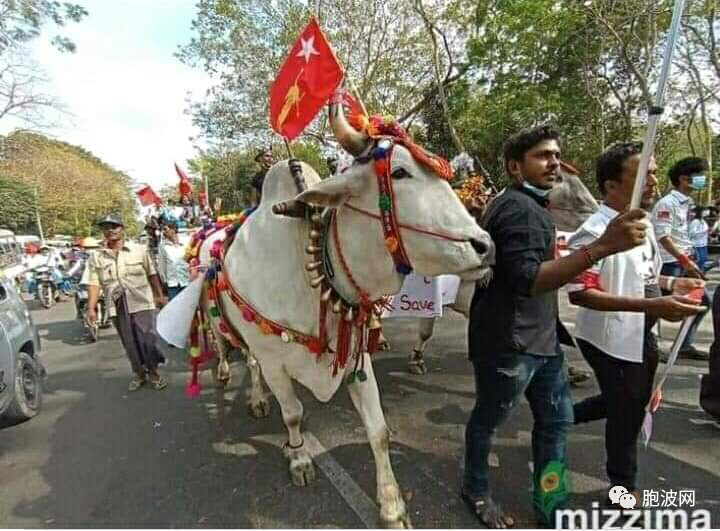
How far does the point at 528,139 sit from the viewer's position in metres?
2.05

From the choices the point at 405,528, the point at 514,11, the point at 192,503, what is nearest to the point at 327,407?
the point at 192,503

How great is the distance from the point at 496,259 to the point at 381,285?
0.50 meters

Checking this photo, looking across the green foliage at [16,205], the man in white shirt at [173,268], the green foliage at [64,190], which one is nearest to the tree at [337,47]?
the man in white shirt at [173,268]

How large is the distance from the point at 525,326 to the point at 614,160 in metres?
0.85

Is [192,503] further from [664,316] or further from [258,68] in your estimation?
[258,68]

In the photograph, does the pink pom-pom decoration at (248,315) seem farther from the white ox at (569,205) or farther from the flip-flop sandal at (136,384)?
the flip-flop sandal at (136,384)

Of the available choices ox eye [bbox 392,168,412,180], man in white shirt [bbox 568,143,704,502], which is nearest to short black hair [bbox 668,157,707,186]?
man in white shirt [bbox 568,143,704,502]

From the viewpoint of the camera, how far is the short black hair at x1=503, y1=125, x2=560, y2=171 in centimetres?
203

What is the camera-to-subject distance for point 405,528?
229 centimetres

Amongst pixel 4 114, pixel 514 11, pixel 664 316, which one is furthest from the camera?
pixel 4 114

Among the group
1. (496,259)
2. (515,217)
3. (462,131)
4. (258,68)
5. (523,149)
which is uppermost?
(258,68)

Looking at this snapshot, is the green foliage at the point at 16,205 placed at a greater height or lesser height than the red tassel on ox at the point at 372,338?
greater

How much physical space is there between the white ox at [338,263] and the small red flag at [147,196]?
306 inches

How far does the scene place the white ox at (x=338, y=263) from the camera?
1813mm
